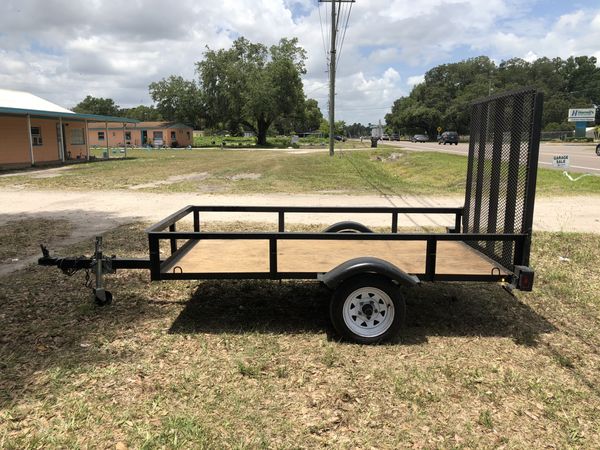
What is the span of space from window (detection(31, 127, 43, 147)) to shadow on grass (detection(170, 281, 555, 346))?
28325 mm

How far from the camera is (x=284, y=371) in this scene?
3660 mm

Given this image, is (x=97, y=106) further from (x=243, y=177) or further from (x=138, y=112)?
(x=243, y=177)

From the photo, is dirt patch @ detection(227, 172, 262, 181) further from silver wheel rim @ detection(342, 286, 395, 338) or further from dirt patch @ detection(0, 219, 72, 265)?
silver wheel rim @ detection(342, 286, 395, 338)

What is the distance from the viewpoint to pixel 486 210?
5.09 metres

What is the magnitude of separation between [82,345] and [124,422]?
128 cm

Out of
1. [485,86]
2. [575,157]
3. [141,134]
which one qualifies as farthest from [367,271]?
[485,86]

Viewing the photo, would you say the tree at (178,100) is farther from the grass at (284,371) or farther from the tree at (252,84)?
the grass at (284,371)

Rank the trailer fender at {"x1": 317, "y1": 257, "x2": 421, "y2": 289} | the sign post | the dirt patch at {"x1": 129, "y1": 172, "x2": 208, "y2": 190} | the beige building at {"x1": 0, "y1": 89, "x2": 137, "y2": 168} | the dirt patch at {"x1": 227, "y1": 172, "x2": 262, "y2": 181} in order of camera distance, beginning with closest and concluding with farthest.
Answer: the trailer fender at {"x1": 317, "y1": 257, "x2": 421, "y2": 289}
the sign post
the dirt patch at {"x1": 129, "y1": 172, "x2": 208, "y2": 190}
the dirt patch at {"x1": 227, "y1": 172, "x2": 262, "y2": 181}
the beige building at {"x1": 0, "y1": 89, "x2": 137, "y2": 168}

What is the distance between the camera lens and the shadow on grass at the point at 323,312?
447 centimetres

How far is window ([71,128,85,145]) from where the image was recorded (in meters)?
34.9

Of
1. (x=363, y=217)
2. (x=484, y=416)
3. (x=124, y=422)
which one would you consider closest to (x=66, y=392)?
(x=124, y=422)

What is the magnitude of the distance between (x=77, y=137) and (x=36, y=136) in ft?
18.5

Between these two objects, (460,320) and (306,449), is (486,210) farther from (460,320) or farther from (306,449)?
(306,449)

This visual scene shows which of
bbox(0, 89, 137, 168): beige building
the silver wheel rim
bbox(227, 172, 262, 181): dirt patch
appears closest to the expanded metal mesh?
the silver wheel rim
